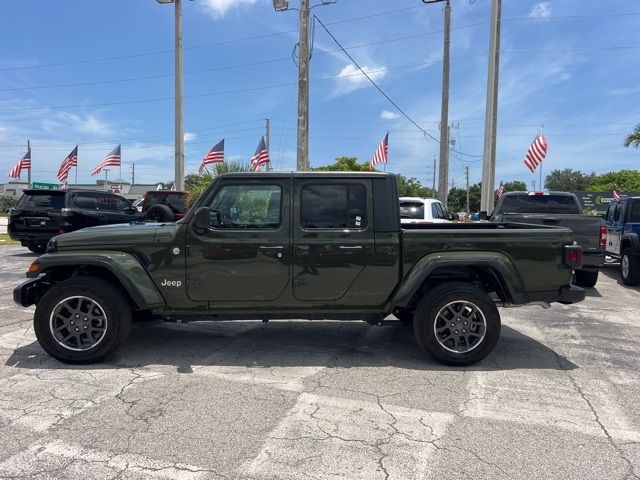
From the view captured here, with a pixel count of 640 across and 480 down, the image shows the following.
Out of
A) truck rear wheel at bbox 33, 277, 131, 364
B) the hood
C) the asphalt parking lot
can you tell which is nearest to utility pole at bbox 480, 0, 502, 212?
the asphalt parking lot

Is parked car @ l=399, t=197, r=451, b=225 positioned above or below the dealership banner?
→ below

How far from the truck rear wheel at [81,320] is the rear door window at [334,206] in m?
1.98

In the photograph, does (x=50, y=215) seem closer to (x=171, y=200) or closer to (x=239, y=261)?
(x=171, y=200)

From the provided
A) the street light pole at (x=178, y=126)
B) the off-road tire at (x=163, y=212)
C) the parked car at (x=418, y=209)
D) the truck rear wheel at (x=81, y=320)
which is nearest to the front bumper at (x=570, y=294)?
the truck rear wheel at (x=81, y=320)

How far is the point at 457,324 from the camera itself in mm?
5008

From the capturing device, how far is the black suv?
12.6 meters

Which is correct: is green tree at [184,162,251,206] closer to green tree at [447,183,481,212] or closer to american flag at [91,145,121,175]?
american flag at [91,145,121,175]

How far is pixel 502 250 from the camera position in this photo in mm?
4977

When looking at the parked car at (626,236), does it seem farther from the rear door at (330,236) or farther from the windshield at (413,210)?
the rear door at (330,236)

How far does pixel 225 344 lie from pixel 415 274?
226cm

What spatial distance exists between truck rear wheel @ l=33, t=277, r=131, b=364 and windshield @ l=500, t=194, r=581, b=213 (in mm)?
8575

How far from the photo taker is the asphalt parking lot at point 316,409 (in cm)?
316

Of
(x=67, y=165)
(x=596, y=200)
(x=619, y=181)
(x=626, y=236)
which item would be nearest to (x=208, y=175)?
(x=626, y=236)

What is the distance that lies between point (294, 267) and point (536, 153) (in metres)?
19.8
